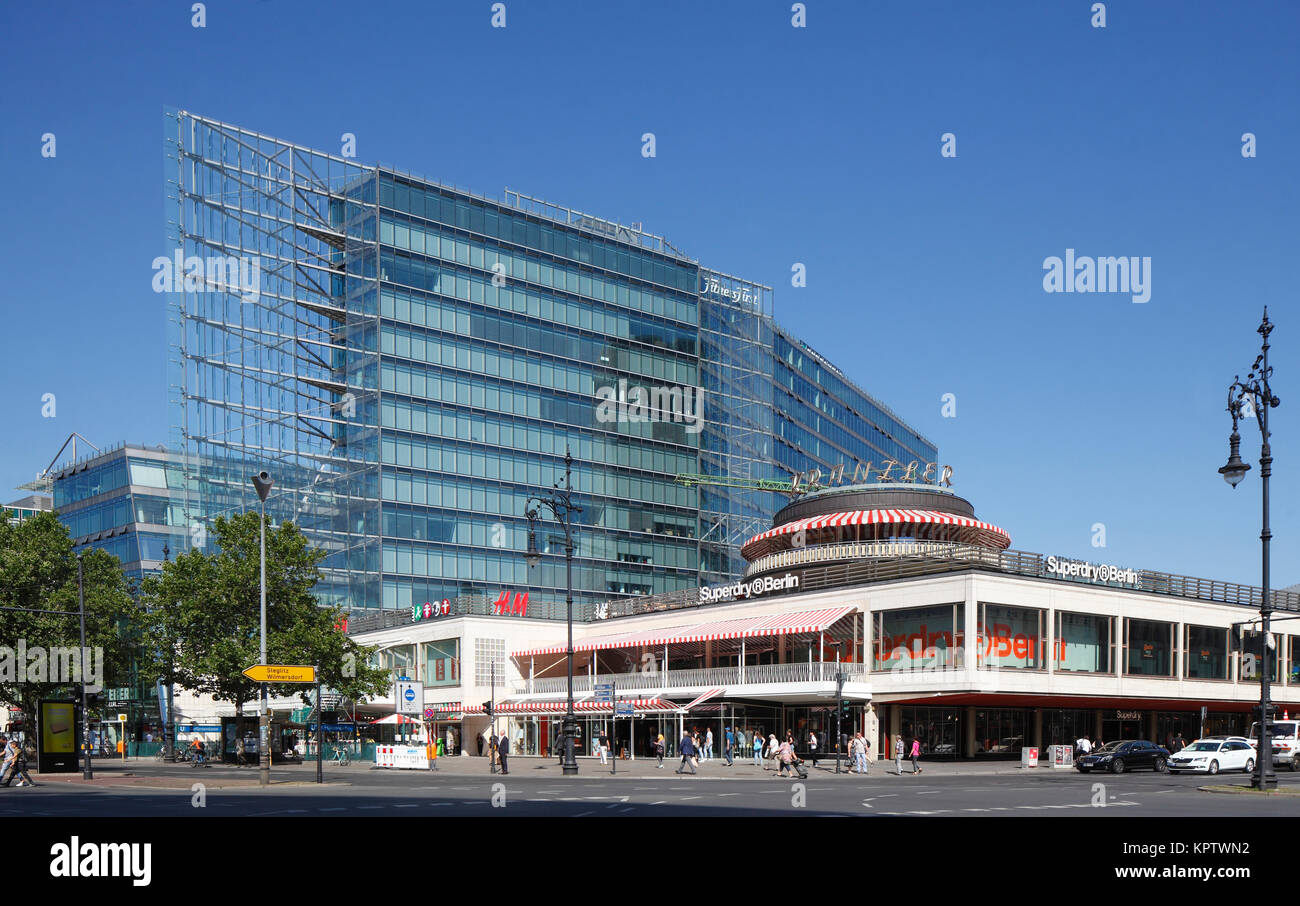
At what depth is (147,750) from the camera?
90.8 m

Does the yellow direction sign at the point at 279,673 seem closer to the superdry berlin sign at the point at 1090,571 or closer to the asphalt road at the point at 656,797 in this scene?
the asphalt road at the point at 656,797

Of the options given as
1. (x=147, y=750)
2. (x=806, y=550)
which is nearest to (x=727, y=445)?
(x=806, y=550)

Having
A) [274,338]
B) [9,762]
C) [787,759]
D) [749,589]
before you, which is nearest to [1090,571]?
[749,589]

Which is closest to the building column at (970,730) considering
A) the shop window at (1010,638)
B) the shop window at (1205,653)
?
the shop window at (1010,638)

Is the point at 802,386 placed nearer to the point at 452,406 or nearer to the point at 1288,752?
the point at 452,406

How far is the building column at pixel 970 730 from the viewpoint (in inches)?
2285

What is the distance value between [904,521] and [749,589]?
8.93 metres

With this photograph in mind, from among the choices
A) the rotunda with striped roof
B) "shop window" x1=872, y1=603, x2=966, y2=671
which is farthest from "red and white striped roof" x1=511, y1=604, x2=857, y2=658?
the rotunda with striped roof

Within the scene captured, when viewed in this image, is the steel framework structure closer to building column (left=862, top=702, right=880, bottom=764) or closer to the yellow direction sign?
building column (left=862, top=702, right=880, bottom=764)

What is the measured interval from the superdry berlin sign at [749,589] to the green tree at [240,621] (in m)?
18.9

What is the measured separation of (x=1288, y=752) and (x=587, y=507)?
6265cm

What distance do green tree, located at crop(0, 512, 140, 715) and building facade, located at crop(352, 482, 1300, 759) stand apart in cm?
2015

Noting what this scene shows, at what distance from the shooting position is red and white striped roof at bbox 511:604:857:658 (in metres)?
58.7

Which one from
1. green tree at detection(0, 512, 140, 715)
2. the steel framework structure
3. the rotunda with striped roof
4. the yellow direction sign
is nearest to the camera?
the yellow direction sign
